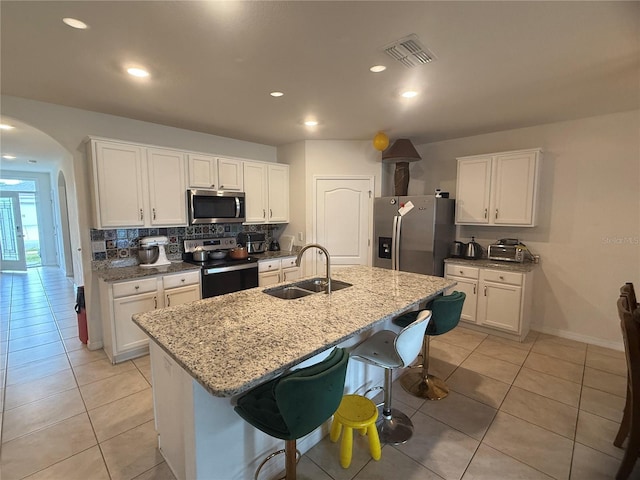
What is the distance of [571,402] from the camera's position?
7.68 feet

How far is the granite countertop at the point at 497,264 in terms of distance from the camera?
3355 mm

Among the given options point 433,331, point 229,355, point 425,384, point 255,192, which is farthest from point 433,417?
point 255,192

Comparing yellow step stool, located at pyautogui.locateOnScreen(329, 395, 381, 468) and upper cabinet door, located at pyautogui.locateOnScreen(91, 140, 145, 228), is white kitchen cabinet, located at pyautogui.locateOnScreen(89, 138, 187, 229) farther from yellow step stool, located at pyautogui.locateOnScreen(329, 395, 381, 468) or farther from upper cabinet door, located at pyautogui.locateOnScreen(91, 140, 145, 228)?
yellow step stool, located at pyautogui.locateOnScreen(329, 395, 381, 468)

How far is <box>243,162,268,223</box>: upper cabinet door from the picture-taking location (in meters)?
4.11

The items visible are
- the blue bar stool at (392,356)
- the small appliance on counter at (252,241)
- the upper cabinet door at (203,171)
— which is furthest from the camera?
the small appliance on counter at (252,241)

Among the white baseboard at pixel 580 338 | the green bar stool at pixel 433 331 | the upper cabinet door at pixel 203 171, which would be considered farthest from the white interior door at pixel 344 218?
the white baseboard at pixel 580 338

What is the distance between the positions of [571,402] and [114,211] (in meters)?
4.42

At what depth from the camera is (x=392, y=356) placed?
6.08 feet

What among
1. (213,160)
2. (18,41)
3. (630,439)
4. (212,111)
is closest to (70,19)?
(18,41)

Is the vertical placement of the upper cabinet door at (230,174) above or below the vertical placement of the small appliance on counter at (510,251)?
above

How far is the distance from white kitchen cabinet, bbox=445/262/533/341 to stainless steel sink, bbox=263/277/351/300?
2.05 meters

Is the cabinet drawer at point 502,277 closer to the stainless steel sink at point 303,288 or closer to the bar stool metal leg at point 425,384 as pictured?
the bar stool metal leg at point 425,384

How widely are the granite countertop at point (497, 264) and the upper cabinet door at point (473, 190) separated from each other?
502 mm

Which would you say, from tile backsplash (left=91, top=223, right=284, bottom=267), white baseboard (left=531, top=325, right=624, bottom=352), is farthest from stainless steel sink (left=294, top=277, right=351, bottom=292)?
white baseboard (left=531, top=325, right=624, bottom=352)
